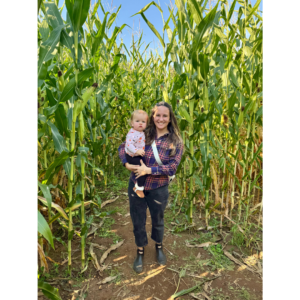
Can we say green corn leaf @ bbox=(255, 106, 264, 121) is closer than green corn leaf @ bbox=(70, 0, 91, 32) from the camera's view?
No

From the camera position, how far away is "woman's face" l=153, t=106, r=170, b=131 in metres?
1.94

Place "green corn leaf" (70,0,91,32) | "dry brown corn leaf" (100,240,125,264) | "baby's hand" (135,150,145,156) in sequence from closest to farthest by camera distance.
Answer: "green corn leaf" (70,0,91,32)
"baby's hand" (135,150,145,156)
"dry brown corn leaf" (100,240,125,264)

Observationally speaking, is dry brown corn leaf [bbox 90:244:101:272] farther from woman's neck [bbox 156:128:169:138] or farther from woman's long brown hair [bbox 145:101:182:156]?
woman's neck [bbox 156:128:169:138]

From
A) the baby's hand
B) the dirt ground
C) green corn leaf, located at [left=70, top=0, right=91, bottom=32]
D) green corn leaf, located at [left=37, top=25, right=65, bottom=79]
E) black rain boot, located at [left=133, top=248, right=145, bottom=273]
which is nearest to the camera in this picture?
green corn leaf, located at [left=37, top=25, right=65, bottom=79]

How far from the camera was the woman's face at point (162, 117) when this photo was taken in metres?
1.94

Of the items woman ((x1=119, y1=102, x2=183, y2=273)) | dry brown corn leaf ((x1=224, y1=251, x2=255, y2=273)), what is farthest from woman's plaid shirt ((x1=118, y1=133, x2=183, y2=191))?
dry brown corn leaf ((x1=224, y1=251, x2=255, y2=273))

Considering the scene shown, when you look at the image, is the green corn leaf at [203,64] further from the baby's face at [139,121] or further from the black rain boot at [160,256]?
the black rain boot at [160,256]

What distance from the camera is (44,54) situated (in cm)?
118

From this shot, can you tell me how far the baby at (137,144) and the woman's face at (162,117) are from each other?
0.12m

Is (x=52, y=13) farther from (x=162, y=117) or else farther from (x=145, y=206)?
(x=145, y=206)

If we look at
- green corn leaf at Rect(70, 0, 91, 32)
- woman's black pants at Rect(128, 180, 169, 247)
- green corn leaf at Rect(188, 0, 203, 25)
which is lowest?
woman's black pants at Rect(128, 180, 169, 247)

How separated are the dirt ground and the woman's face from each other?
140cm

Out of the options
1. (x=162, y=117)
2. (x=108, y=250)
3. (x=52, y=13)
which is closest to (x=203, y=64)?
(x=162, y=117)

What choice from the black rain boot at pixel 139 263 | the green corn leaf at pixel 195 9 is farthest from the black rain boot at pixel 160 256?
the green corn leaf at pixel 195 9
